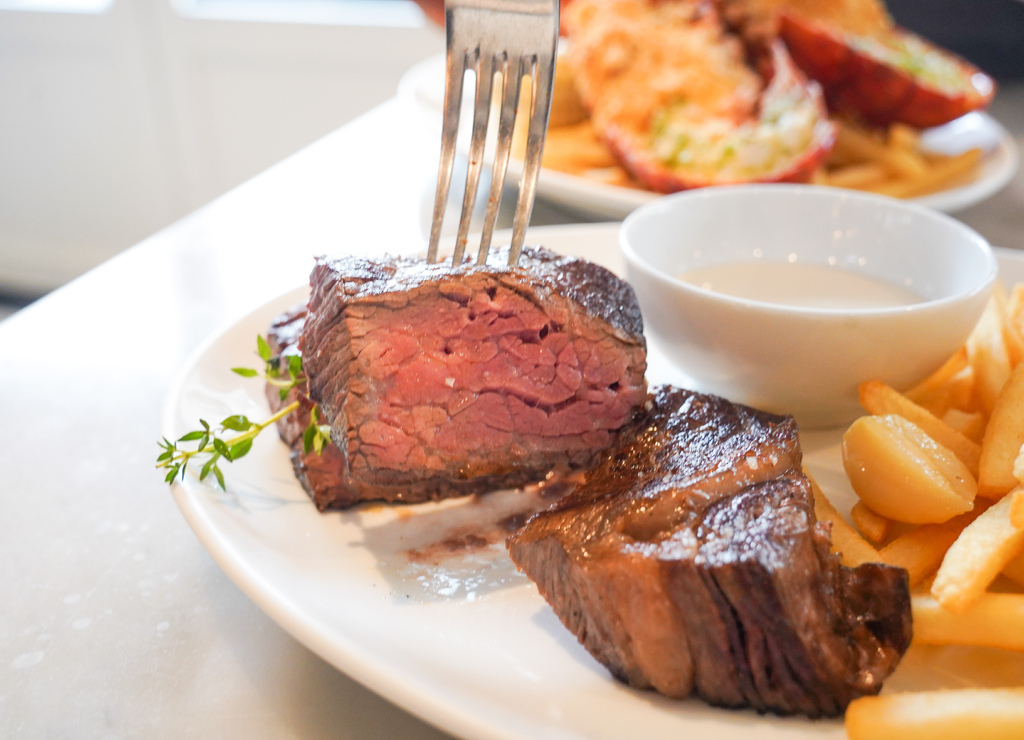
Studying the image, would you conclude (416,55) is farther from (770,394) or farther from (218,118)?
(770,394)

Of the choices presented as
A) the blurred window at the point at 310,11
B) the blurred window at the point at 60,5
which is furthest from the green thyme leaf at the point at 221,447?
the blurred window at the point at 60,5

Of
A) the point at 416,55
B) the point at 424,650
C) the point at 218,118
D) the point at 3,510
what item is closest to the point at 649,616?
the point at 424,650

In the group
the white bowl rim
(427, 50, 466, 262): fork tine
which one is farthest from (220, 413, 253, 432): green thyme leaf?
the white bowl rim

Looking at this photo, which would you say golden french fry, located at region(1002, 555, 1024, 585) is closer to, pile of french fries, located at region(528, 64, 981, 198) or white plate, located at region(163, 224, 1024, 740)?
white plate, located at region(163, 224, 1024, 740)

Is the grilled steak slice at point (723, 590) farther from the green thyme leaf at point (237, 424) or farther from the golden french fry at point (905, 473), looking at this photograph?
the green thyme leaf at point (237, 424)

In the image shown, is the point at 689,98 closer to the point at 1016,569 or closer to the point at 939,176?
the point at 939,176
